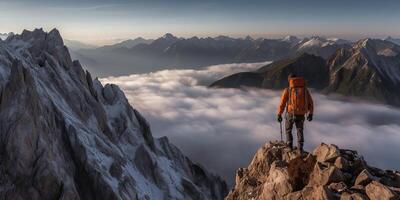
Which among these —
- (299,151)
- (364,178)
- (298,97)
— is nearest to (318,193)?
(364,178)

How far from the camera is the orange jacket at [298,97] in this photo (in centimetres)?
3762

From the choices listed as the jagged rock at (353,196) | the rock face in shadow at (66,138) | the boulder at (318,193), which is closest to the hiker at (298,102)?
the boulder at (318,193)

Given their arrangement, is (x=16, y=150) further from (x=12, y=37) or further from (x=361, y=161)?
(x=12, y=37)

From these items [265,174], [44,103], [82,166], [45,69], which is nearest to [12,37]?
[45,69]

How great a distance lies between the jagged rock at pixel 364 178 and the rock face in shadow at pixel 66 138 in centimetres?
8429

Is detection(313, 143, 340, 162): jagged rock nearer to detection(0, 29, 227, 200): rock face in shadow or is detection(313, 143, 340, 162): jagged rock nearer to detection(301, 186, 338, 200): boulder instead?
detection(301, 186, 338, 200): boulder

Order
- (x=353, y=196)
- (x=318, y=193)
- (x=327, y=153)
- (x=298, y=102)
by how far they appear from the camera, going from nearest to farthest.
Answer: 1. (x=353, y=196)
2. (x=318, y=193)
3. (x=327, y=153)
4. (x=298, y=102)

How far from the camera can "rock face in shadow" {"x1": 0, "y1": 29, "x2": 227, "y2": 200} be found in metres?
101

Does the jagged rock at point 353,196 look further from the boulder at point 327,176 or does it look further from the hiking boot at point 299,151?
the hiking boot at point 299,151

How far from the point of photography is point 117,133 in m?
172

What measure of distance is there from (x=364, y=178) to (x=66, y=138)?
10214 cm

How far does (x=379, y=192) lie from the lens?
28344 mm

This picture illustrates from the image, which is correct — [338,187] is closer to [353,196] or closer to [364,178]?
[364,178]

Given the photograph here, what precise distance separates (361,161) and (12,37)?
178655 mm
